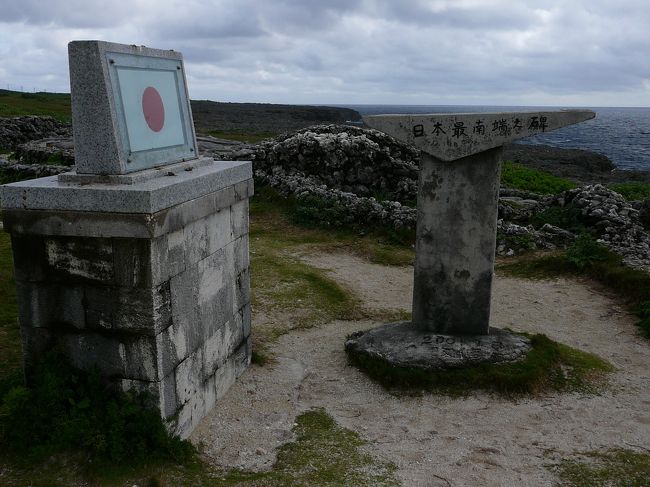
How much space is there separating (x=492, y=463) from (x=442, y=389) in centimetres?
153

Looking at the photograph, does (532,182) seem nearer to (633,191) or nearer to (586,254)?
(633,191)

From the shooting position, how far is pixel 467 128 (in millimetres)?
7590

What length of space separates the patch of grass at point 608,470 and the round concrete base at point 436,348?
6.15 ft

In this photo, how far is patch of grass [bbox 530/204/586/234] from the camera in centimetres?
1551

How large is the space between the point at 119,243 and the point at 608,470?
494cm

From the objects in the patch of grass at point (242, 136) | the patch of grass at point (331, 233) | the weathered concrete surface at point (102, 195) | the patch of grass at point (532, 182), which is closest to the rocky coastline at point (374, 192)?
the patch of grass at point (331, 233)

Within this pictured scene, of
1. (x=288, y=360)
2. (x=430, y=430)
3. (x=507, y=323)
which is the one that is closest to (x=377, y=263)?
(x=507, y=323)

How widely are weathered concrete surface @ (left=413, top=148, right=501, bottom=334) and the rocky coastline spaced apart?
5.24m

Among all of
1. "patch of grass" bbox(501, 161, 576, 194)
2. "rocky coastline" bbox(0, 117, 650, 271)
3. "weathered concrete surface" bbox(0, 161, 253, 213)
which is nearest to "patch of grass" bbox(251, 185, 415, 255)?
"rocky coastline" bbox(0, 117, 650, 271)

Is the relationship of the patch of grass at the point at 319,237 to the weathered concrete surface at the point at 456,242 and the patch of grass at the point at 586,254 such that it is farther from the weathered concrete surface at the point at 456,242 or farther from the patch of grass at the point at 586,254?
the weathered concrete surface at the point at 456,242

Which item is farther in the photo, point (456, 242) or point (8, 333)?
point (8, 333)

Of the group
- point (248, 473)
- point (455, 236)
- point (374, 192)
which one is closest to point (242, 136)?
point (374, 192)

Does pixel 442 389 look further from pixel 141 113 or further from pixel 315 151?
pixel 315 151

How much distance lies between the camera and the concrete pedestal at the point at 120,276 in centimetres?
537
